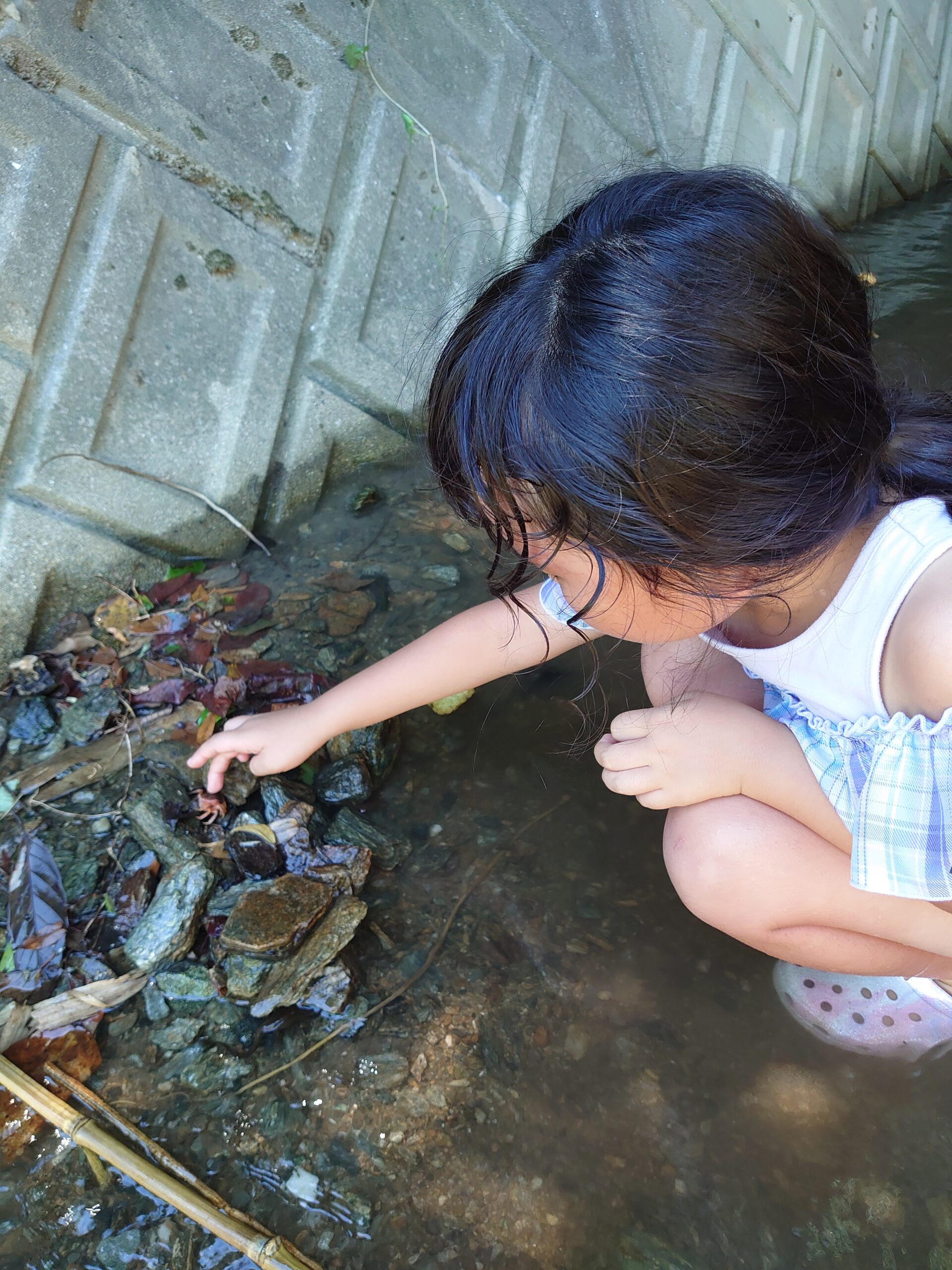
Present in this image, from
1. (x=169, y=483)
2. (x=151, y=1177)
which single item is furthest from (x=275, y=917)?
(x=169, y=483)

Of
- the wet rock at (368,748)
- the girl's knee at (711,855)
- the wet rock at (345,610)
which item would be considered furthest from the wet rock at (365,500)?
the girl's knee at (711,855)

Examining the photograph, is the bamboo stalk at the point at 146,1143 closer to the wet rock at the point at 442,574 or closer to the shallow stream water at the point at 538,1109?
the shallow stream water at the point at 538,1109

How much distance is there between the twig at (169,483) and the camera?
6.89ft

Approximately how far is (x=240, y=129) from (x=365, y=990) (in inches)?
81.9

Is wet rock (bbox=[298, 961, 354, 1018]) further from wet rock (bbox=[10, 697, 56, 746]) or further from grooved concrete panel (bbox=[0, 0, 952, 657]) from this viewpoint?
grooved concrete panel (bbox=[0, 0, 952, 657])

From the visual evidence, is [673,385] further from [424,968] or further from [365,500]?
[365,500]

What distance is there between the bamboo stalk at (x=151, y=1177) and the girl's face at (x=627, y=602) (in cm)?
103

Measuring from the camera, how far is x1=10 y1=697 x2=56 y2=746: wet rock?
207 centimetres

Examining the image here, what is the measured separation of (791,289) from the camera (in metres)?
1.09

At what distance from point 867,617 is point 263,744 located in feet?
3.82

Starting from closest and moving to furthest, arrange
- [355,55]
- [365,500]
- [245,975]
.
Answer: [245,975] → [355,55] → [365,500]

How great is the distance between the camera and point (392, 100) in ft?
8.31

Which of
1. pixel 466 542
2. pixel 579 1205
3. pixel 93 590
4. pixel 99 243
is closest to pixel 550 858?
pixel 579 1205

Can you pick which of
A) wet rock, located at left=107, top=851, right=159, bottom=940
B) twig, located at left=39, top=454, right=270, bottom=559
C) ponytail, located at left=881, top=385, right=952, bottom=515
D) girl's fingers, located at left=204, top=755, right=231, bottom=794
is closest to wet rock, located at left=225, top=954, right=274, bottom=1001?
wet rock, located at left=107, top=851, right=159, bottom=940
